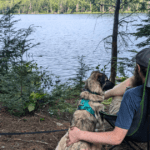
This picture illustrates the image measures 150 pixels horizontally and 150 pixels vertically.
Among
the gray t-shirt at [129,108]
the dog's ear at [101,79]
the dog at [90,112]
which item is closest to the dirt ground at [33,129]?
the dog at [90,112]

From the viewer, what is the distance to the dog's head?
10.3ft

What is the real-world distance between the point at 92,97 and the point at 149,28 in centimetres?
384

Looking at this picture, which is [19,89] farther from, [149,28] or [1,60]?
[149,28]

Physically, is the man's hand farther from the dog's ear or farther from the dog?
the dog's ear

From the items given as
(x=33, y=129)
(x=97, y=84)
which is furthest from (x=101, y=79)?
(x=33, y=129)

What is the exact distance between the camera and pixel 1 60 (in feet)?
21.0

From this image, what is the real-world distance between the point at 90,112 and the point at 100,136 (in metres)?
0.80

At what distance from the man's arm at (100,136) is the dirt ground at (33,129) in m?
1.23

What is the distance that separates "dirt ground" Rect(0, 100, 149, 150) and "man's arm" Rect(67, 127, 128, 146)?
48.6 inches

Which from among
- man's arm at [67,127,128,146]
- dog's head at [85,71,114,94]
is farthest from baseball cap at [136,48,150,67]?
dog's head at [85,71,114,94]

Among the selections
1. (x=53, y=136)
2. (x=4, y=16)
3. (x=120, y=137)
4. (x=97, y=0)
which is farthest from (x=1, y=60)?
(x=120, y=137)

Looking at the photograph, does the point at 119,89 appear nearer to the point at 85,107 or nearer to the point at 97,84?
the point at 97,84

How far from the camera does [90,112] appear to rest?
2.67 m

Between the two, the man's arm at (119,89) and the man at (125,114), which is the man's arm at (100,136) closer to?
the man at (125,114)
